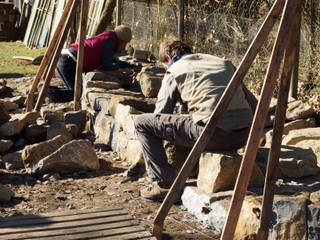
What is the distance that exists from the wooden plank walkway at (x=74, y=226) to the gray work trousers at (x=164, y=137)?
635 mm

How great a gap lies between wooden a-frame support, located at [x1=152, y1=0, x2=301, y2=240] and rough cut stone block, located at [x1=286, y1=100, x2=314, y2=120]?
280 centimetres

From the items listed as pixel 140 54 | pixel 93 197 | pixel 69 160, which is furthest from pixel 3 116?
pixel 140 54

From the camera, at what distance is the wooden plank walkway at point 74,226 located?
4031 millimetres

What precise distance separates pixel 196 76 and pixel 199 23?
4453 millimetres

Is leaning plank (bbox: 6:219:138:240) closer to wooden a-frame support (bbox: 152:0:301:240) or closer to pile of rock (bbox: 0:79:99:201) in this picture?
wooden a-frame support (bbox: 152:0:301:240)

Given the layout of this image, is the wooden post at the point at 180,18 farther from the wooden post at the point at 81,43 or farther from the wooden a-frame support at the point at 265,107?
→ the wooden a-frame support at the point at 265,107

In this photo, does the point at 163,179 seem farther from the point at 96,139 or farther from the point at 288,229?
the point at 96,139

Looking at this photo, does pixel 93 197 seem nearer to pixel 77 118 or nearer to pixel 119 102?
pixel 119 102

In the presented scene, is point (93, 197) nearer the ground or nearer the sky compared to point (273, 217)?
nearer the ground

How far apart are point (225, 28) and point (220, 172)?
15.1 feet

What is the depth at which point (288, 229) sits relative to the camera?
3.96 m

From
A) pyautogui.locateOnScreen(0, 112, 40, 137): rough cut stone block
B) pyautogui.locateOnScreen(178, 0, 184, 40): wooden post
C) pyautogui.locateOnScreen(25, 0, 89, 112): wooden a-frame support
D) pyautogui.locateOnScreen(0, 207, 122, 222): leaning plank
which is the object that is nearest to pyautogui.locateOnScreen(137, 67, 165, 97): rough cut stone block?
pyautogui.locateOnScreen(25, 0, 89, 112): wooden a-frame support

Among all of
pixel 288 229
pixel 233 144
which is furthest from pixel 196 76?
pixel 288 229

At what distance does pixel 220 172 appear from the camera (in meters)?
4.56
